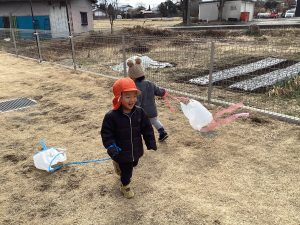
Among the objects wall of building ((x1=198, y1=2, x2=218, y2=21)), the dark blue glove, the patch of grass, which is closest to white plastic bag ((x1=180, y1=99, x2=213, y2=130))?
the dark blue glove

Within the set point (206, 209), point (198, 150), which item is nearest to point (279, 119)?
point (198, 150)

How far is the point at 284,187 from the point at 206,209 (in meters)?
0.92

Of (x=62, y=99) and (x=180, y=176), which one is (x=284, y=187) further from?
(x=62, y=99)

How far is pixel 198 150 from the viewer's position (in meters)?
3.90

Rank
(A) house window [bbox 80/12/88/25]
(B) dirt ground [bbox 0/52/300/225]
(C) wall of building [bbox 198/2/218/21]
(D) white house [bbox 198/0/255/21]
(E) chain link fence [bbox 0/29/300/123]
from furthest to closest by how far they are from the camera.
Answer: (C) wall of building [bbox 198/2/218/21] < (D) white house [bbox 198/0/255/21] < (A) house window [bbox 80/12/88/25] < (E) chain link fence [bbox 0/29/300/123] < (B) dirt ground [bbox 0/52/300/225]

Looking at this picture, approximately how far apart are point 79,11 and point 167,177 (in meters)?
19.5

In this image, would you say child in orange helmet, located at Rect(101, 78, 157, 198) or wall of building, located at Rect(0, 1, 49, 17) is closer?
child in orange helmet, located at Rect(101, 78, 157, 198)

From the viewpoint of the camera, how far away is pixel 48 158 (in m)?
3.56

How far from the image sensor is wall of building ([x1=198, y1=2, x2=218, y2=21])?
40031 millimetres

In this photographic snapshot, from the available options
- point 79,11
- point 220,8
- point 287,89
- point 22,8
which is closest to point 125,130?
point 287,89

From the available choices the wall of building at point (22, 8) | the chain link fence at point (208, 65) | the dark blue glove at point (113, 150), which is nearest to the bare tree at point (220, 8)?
the wall of building at point (22, 8)

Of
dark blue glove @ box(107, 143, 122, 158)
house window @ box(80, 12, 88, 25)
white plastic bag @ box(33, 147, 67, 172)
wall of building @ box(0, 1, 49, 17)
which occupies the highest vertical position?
wall of building @ box(0, 1, 49, 17)

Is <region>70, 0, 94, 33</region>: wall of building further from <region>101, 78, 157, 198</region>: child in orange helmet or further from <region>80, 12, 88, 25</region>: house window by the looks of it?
<region>101, 78, 157, 198</region>: child in orange helmet

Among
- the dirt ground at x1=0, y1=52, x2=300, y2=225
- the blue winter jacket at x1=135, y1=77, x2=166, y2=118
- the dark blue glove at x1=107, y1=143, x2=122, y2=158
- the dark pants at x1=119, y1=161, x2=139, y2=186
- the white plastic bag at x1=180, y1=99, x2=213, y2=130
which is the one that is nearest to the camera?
the dark blue glove at x1=107, y1=143, x2=122, y2=158
